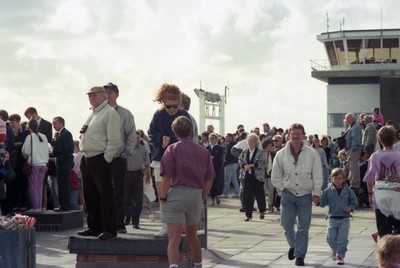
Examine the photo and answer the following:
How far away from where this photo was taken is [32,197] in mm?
19000

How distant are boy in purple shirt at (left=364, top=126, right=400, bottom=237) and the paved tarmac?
0.61m

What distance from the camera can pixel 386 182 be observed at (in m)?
11.8

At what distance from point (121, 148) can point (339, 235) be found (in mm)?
3113

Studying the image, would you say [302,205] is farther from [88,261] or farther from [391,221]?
[88,261]

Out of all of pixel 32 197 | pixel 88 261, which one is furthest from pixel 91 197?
pixel 32 197

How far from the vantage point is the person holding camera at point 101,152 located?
11211 mm

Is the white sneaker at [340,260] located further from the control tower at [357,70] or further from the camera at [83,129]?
the control tower at [357,70]

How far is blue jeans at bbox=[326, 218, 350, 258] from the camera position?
12633mm

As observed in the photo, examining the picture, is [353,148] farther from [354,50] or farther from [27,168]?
[354,50]

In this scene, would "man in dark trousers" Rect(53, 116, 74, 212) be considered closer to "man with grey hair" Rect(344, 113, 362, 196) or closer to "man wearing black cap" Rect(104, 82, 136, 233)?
"man wearing black cap" Rect(104, 82, 136, 233)

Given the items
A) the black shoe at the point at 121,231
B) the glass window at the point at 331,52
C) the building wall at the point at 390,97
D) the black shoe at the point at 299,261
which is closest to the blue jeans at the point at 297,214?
the black shoe at the point at 299,261

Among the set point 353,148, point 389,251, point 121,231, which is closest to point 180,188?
point 121,231

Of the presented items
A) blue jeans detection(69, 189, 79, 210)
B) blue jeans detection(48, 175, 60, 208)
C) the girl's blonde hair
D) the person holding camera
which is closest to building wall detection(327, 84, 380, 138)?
blue jeans detection(69, 189, 79, 210)

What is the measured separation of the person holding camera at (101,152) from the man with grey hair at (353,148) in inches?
476
